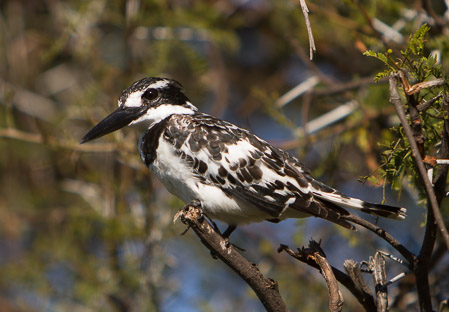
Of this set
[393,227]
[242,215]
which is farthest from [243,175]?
[393,227]

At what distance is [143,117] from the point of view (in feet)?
9.78

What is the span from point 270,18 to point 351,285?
3.92 meters

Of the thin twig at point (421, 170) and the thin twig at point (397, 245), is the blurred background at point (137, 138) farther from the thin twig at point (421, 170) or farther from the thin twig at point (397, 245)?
the thin twig at point (421, 170)

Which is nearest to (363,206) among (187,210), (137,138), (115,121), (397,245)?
(397,245)

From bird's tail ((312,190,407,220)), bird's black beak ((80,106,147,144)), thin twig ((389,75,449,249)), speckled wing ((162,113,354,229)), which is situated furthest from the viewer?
bird's black beak ((80,106,147,144))

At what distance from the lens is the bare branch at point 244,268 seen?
201 centimetres

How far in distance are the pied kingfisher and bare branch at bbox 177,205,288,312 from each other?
0.40m

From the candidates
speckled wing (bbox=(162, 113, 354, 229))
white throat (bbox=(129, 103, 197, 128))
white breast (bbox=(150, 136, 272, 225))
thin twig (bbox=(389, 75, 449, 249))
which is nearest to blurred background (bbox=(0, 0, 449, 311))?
white throat (bbox=(129, 103, 197, 128))

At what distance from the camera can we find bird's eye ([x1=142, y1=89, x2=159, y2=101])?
3.01m

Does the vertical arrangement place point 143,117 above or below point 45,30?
below

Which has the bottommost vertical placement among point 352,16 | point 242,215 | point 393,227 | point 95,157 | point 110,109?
point 242,215

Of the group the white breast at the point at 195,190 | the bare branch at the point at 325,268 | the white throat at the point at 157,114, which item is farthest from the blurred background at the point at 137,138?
the bare branch at the point at 325,268

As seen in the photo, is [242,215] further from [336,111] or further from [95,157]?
[95,157]

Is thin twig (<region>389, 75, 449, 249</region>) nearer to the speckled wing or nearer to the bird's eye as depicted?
the speckled wing
